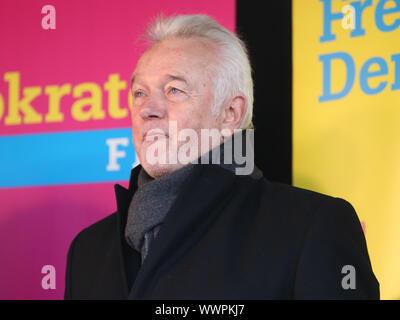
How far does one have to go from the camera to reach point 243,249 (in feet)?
4.60

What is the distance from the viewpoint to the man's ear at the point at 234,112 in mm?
1617

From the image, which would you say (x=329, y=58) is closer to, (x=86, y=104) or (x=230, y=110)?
(x=230, y=110)

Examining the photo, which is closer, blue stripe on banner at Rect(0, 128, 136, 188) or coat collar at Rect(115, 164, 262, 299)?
coat collar at Rect(115, 164, 262, 299)

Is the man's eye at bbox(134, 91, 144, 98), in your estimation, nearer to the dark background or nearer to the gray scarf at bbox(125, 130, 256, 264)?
the gray scarf at bbox(125, 130, 256, 264)

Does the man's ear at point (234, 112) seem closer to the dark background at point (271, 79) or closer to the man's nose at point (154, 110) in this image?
the man's nose at point (154, 110)

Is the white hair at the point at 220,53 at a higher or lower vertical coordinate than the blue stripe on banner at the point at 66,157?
higher

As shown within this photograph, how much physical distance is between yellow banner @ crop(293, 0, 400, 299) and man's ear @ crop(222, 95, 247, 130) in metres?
0.36

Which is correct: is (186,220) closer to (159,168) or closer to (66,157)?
(159,168)

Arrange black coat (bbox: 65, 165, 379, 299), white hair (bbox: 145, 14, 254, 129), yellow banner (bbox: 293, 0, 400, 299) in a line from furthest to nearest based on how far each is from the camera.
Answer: yellow banner (bbox: 293, 0, 400, 299)
white hair (bbox: 145, 14, 254, 129)
black coat (bbox: 65, 165, 379, 299)

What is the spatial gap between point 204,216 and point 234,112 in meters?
0.29

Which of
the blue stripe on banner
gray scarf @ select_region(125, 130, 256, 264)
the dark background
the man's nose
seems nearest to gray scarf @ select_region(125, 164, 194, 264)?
gray scarf @ select_region(125, 130, 256, 264)

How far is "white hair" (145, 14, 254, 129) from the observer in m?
1.60

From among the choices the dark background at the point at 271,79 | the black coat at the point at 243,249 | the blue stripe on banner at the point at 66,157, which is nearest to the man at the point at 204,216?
the black coat at the point at 243,249
